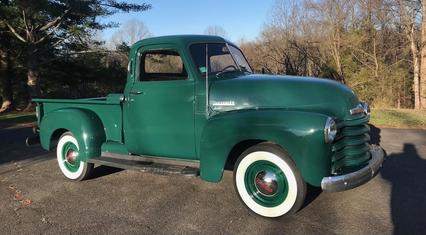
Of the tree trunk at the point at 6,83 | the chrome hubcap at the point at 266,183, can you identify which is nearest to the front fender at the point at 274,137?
the chrome hubcap at the point at 266,183

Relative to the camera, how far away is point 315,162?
13.5 feet

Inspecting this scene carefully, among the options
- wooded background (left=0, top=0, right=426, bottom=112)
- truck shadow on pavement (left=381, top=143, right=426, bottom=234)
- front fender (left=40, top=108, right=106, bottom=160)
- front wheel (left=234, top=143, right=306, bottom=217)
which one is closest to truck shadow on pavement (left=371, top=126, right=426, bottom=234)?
truck shadow on pavement (left=381, top=143, right=426, bottom=234)

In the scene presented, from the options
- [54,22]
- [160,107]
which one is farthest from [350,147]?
[54,22]

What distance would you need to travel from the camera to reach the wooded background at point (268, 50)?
19.3 m

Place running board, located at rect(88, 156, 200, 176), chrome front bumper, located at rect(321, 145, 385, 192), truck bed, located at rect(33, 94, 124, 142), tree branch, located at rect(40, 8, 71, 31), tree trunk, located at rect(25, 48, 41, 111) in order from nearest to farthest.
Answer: chrome front bumper, located at rect(321, 145, 385, 192) → running board, located at rect(88, 156, 200, 176) → truck bed, located at rect(33, 94, 124, 142) → tree branch, located at rect(40, 8, 71, 31) → tree trunk, located at rect(25, 48, 41, 111)

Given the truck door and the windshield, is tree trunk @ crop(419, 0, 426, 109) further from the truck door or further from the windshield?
the truck door

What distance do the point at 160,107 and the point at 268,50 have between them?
18023 mm

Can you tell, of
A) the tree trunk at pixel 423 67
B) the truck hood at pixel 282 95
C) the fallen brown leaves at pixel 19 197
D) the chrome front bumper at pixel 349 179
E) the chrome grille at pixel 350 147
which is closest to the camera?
the chrome front bumper at pixel 349 179

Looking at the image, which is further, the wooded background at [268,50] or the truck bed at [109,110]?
the wooded background at [268,50]

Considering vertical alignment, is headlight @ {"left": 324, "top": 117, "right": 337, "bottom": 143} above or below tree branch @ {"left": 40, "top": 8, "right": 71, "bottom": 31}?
below

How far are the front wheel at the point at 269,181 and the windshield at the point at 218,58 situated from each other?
51.6 inches

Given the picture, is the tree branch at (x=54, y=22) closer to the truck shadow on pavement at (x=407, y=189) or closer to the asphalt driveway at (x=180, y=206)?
the asphalt driveway at (x=180, y=206)

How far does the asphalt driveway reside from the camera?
4.22m

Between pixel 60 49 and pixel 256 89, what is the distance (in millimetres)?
19296
